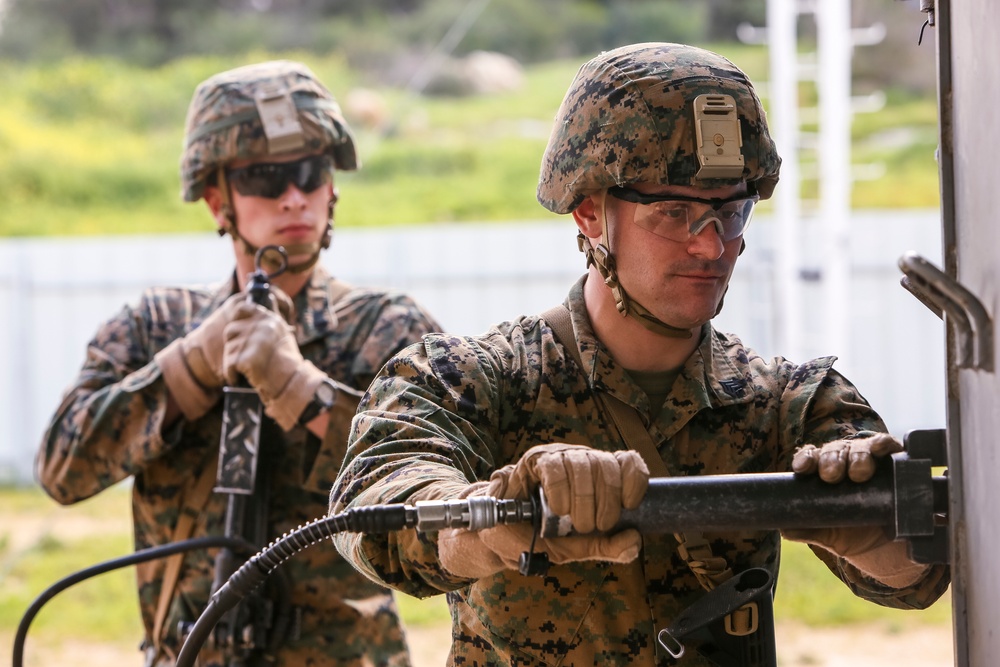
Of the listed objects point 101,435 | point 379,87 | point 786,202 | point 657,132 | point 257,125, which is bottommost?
point 101,435

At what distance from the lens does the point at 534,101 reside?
21.3m

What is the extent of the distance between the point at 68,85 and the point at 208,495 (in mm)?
19010

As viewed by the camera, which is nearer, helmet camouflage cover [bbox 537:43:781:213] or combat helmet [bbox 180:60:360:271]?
helmet camouflage cover [bbox 537:43:781:213]

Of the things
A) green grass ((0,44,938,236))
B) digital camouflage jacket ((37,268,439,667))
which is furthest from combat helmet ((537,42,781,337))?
green grass ((0,44,938,236))

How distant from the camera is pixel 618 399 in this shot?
2.68 meters

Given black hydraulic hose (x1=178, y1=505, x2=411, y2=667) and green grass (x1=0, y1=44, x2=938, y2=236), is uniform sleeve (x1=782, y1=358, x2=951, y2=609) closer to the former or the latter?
black hydraulic hose (x1=178, y1=505, x2=411, y2=667)

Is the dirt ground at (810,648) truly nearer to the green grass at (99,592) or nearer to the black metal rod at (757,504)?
the green grass at (99,592)

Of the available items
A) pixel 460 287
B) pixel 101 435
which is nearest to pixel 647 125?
pixel 101 435

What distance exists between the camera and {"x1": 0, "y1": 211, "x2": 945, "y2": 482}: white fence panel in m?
12.1

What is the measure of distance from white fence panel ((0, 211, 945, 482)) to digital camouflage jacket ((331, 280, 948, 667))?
9.04 metres

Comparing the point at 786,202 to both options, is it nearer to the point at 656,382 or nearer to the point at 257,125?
the point at 257,125

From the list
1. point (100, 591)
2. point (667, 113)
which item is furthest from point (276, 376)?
point (100, 591)

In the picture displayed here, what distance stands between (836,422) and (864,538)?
1.09 feet

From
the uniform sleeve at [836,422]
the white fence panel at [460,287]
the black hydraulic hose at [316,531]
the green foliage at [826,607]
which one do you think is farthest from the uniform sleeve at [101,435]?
the white fence panel at [460,287]
